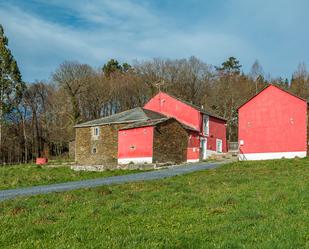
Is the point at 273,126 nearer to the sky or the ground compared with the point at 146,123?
nearer to the ground

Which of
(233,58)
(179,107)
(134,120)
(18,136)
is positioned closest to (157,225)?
(134,120)

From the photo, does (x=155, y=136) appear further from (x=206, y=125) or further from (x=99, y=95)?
(x=99, y=95)

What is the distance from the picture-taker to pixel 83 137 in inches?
1945

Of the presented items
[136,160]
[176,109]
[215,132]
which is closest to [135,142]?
[136,160]

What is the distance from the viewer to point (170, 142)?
39.9m

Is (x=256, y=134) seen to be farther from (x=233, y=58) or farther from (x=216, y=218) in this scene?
(x=233, y=58)

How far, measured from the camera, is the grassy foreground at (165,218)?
301 inches

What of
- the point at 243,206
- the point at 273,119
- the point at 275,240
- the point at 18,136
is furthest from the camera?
the point at 18,136

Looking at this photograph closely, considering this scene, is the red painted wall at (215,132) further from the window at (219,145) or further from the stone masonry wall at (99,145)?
the stone masonry wall at (99,145)

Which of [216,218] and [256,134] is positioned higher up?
[256,134]

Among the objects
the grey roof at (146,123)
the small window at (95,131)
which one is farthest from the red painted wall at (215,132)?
the small window at (95,131)

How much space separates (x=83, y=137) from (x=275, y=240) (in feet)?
142

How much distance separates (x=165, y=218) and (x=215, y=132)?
40.2 metres

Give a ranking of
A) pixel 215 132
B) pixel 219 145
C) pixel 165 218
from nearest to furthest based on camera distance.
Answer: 1. pixel 165 218
2. pixel 215 132
3. pixel 219 145
